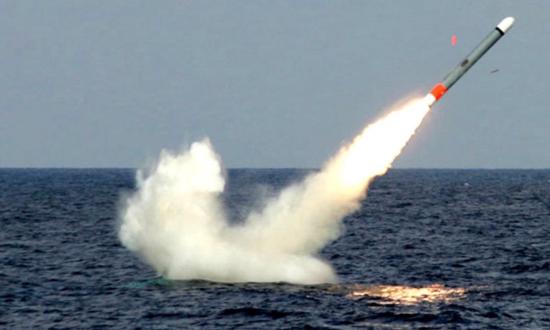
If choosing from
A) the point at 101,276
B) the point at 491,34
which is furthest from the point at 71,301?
the point at 491,34

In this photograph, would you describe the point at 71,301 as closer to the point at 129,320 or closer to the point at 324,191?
the point at 129,320

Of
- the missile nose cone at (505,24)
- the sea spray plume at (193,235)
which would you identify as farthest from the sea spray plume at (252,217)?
the missile nose cone at (505,24)

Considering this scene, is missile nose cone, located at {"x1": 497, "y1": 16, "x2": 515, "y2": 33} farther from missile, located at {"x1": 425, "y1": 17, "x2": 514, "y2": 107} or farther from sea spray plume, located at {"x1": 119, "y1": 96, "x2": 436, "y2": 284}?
sea spray plume, located at {"x1": 119, "y1": 96, "x2": 436, "y2": 284}

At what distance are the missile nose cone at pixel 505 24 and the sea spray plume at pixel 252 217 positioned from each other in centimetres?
670

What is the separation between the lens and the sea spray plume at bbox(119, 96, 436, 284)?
60.9 metres

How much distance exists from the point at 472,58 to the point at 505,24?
110 inches

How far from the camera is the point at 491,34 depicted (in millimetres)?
57125

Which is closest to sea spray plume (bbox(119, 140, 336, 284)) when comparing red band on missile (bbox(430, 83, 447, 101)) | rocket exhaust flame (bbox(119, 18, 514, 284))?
rocket exhaust flame (bbox(119, 18, 514, 284))

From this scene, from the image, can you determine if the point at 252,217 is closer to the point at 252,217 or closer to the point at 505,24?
the point at 252,217

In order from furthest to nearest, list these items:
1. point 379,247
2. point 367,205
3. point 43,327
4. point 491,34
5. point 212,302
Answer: point 367,205 → point 379,247 → point 491,34 → point 212,302 → point 43,327

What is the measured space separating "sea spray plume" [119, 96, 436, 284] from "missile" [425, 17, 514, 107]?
126 inches

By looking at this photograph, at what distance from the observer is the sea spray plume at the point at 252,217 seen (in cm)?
6088

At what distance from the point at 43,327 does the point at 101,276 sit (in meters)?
17.4

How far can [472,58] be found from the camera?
56.5m
